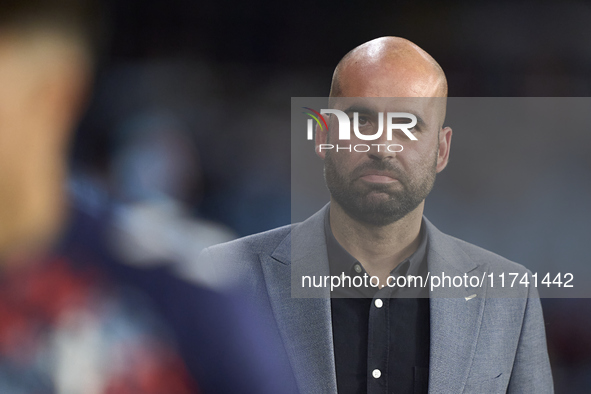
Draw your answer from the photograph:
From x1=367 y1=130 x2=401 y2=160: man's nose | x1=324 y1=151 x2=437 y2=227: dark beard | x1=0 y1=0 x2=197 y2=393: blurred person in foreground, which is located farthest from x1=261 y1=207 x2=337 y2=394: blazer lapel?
x1=0 y1=0 x2=197 y2=393: blurred person in foreground

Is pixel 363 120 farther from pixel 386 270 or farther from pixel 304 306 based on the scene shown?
pixel 304 306

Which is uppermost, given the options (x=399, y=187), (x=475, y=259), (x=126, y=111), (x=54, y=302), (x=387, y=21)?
(x=387, y=21)

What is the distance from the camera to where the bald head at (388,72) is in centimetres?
149

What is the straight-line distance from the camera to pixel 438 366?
1467 millimetres

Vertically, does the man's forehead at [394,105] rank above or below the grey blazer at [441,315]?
above

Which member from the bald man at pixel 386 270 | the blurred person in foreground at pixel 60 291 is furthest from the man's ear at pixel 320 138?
the blurred person in foreground at pixel 60 291

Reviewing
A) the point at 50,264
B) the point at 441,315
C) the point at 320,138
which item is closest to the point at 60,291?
the point at 50,264

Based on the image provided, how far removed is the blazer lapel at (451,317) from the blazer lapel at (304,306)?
1.12 ft

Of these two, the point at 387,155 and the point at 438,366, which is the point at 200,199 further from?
the point at 438,366

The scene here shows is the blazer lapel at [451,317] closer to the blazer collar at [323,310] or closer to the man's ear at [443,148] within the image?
the blazer collar at [323,310]

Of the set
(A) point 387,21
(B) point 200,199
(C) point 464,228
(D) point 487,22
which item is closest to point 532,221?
(C) point 464,228

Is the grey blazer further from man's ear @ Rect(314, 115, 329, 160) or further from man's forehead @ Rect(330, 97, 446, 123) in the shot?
man's forehead @ Rect(330, 97, 446, 123)

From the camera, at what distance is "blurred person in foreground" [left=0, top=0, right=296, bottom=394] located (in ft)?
5.20

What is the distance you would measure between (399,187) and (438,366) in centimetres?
58
